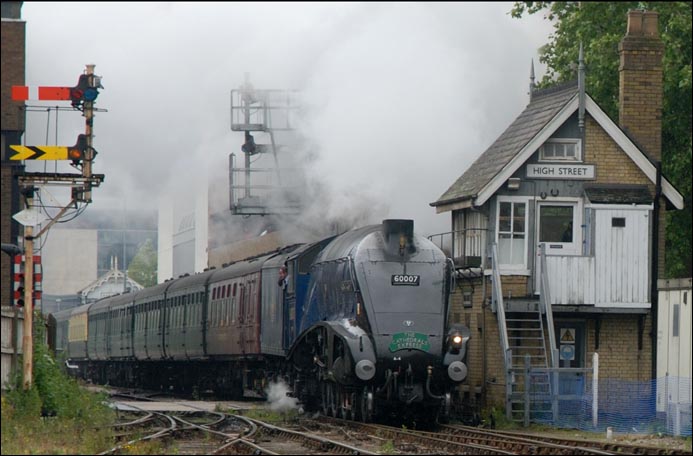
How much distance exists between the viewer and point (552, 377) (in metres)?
22.2

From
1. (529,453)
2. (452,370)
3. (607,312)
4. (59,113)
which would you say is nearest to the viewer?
(529,453)

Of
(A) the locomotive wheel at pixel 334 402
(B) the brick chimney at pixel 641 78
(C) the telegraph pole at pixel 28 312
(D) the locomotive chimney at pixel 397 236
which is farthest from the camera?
(B) the brick chimney at pixel 641 78

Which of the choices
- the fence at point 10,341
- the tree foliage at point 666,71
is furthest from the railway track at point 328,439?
the tree foliage at point 666,71

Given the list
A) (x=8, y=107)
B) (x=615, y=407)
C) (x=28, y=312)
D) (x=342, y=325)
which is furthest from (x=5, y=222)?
(x=615, y=407)

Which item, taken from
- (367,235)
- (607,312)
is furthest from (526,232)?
(367,235)

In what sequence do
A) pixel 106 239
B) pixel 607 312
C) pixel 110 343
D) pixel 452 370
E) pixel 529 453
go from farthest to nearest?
pixel 106 239 → pixel 110 343 → pixel 607 312 → pixel 452 370 → pixel 529 453

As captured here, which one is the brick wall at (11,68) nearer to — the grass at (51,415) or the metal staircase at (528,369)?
the grass at (51,415)

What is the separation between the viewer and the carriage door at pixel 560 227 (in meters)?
24.7

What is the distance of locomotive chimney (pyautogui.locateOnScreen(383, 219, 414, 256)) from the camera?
2048cm

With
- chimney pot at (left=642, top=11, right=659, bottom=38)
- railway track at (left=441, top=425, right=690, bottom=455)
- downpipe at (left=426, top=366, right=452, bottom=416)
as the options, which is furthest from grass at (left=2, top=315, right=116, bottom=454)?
chimney pot at (left=642, top=11, right=659, bottom=38)

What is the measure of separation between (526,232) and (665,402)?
207 inches

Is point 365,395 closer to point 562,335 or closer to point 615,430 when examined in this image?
point 615,430

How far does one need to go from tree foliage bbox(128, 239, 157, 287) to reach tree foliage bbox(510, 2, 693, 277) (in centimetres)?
7047

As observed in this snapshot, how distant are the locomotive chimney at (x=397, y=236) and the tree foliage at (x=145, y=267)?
83.9 metres
